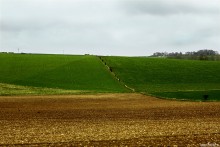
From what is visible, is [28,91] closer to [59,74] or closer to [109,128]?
[59,74]

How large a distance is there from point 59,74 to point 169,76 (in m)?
25.0

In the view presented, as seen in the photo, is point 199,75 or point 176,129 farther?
point 199,75

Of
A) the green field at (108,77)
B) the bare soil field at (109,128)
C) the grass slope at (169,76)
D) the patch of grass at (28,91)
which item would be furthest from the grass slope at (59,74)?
the bare soil field at (109,128)

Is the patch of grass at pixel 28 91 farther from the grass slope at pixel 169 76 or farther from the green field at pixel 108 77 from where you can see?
the grass slope at pixel 169 76

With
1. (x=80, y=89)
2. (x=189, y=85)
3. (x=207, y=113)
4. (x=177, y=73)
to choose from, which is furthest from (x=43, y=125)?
(x=177, y=73)

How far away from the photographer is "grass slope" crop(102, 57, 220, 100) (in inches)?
2830

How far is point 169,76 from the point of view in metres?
90.2

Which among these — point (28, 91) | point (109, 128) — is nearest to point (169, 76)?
point (28, 91)

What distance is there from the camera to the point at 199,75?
3644 inches

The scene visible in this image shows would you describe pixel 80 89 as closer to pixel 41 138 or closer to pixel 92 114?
pixel 92 114

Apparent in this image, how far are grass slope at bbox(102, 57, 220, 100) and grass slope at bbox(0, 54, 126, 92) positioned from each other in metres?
4.24

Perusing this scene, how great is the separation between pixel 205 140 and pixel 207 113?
56.4 feet

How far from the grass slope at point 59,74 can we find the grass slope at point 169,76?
167 inches

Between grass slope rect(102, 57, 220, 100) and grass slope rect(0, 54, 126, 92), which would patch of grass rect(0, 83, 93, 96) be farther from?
grass slope rect(102, 57, 220, 100)
